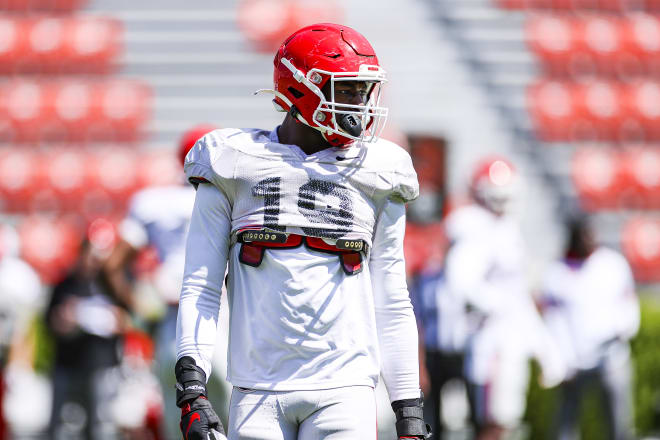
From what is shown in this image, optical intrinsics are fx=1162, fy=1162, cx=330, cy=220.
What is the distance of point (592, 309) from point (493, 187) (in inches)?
39.8

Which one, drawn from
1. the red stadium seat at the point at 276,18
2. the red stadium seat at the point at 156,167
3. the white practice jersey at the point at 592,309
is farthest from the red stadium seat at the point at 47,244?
the white practice jersey at the point at 592,309

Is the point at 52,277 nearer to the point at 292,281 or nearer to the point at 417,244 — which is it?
the point at 417,244

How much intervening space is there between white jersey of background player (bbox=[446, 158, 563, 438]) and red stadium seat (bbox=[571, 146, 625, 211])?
6886 millimetres

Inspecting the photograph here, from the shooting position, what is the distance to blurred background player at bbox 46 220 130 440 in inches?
285

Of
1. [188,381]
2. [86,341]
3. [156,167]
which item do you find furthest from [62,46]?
[188,381]

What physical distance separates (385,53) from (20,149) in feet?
14.6

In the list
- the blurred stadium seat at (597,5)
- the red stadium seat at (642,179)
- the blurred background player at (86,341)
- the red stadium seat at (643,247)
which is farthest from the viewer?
the blurred stadium seat at (597,5)

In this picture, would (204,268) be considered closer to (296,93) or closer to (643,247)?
(296,93)

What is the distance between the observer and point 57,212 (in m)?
13.4

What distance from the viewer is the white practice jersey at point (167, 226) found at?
17.8ft

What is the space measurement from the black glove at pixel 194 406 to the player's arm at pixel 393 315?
0.47 m

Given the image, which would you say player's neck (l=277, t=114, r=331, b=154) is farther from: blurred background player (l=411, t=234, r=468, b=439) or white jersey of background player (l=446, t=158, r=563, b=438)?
blurred background player (l=411, t=234, r=468, b=439)

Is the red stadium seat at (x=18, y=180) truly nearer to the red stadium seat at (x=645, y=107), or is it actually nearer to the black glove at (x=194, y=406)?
the red stadium seat at (x=645, y=107)

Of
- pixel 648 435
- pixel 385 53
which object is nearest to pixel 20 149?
pixel 385 53
